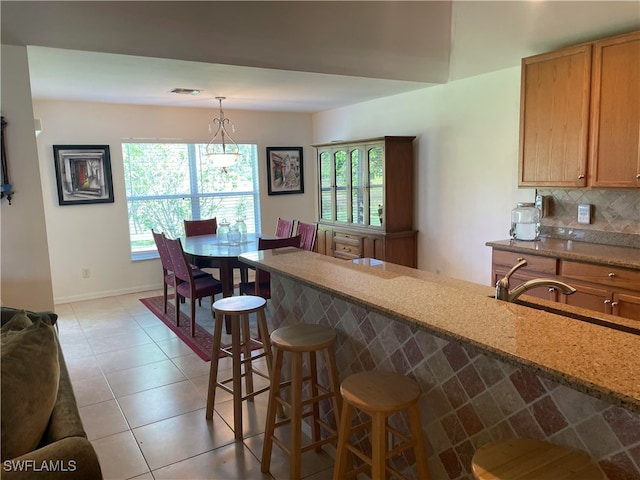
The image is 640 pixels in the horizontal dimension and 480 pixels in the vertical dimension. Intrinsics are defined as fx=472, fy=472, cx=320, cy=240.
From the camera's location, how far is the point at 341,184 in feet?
18.2

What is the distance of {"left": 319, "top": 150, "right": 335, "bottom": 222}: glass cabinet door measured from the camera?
5730 millimetres

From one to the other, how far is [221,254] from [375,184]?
1.86 metres

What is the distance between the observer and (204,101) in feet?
17.3

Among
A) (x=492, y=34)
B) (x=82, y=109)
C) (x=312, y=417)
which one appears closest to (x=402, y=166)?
(x=492, y=34)

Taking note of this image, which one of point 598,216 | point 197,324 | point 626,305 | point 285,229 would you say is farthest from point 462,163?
point 197,324

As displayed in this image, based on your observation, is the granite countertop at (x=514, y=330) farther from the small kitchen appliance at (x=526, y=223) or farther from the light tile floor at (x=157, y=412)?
the small kitchen appliance at (x=526, y=223)

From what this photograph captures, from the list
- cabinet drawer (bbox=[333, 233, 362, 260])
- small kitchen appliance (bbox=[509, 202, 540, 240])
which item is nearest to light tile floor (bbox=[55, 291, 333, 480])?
cabinet drawer (bbox=[333, 233, 362, 260])

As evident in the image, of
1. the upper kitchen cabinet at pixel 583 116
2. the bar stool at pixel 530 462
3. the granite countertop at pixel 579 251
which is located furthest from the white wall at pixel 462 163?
the bar stool at pixel 530 462

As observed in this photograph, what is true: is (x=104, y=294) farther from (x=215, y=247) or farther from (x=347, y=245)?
(x=347, y=245)

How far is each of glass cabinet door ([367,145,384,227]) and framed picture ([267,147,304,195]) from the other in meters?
1.78

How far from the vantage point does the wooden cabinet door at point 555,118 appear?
3.10m

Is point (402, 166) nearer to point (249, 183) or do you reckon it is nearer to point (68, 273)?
point (249, 183)

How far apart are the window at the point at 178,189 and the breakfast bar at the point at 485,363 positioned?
4.06 meters

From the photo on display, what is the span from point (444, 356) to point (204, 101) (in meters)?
4.48
